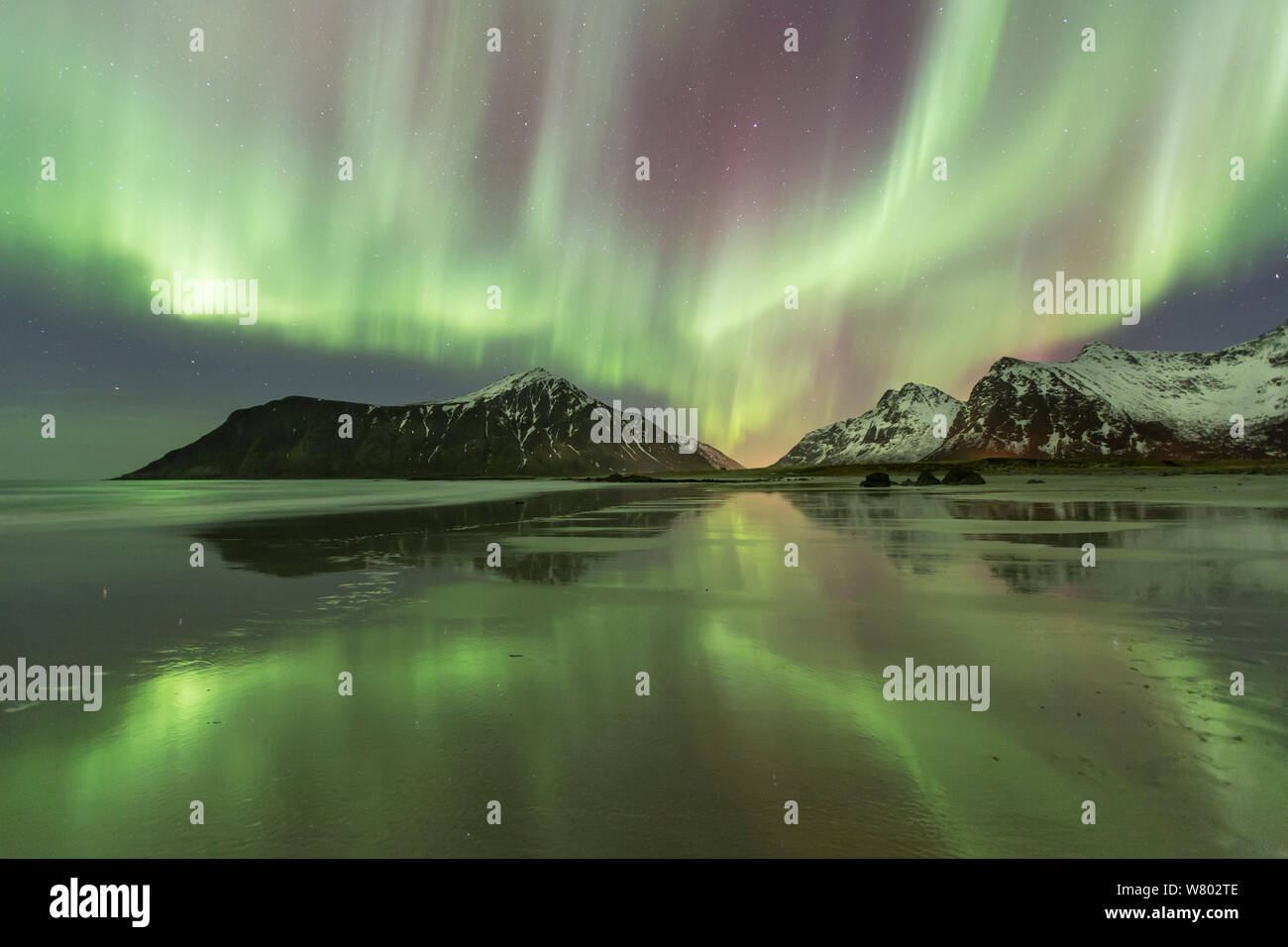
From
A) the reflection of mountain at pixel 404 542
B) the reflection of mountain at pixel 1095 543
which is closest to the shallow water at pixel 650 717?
the reflection of mountain at pixel 1095 543

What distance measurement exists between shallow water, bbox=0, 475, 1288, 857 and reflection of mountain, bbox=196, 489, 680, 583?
2.39 metres

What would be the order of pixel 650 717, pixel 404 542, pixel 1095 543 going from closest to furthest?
pixel 650 717
pixel 1095 543
pixel 404 542

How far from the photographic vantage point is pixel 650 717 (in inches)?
310

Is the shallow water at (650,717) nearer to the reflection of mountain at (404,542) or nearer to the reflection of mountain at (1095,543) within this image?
the reflection of mountain at (1095,543)

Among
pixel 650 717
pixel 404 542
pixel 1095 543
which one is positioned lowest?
pixel 650 717

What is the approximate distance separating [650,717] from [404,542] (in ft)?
76.8

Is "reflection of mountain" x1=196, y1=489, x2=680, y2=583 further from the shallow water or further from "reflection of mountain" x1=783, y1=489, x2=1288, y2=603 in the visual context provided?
"reflection of mountain" x1=783, y1=489, x2=1288, y2=603

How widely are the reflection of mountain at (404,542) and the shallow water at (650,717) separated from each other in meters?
2.39

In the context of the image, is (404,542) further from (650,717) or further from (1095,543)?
(1095,543)

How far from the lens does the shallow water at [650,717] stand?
537cm

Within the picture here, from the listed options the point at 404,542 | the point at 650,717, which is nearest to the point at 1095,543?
the point at 650,717

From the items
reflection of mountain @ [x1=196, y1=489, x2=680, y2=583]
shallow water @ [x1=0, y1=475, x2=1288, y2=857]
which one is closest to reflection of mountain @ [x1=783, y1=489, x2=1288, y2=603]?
shallow water @ [x1=0, y1=475, x2=1288, y2=857]
